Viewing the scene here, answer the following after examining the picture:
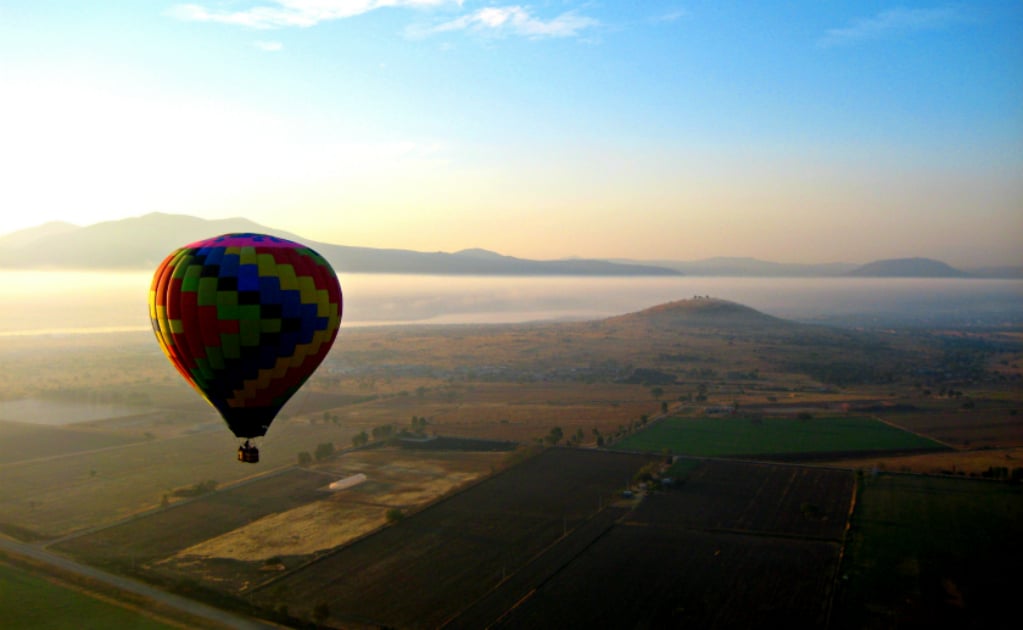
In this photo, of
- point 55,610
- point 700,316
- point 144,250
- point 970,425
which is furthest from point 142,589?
point 144,250

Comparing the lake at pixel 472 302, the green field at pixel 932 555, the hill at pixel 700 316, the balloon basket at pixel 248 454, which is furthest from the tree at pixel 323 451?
the lake at pixel 472 302

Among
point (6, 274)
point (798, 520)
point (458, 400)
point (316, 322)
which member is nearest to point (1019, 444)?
point (798, 520)

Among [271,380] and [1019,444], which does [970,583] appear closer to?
[271,380]

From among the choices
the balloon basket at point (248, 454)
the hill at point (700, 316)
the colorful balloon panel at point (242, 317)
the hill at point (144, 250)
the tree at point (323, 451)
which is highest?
the hill at point (144, 250)

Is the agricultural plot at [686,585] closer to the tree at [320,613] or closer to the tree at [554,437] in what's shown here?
the tree at [320,613]

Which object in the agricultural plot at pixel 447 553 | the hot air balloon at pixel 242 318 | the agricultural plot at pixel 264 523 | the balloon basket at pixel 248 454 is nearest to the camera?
the balloon basket at pixel 248 454

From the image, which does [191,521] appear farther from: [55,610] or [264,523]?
[55,610]
